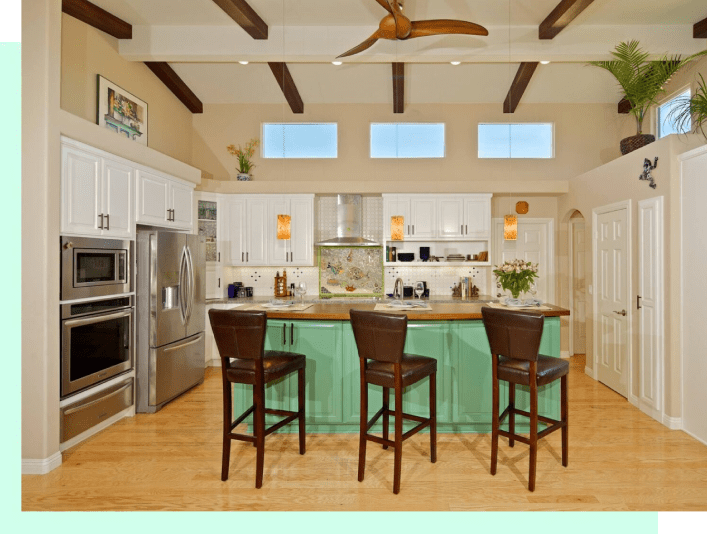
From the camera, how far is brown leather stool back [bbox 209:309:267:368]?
265cm

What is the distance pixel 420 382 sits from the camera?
3363 mm

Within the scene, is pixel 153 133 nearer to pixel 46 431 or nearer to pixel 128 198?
pixel 128 198

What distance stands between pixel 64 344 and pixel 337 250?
12.5 feet

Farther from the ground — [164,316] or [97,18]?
[97,18]

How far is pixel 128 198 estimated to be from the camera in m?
3.86

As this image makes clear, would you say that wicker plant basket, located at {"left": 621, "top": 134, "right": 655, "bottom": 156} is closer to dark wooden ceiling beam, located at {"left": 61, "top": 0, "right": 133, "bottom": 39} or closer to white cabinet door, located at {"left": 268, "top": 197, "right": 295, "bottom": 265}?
white cabinet door, located at {"left": 268, "top": 197, "right": 295, "bottom": 265}

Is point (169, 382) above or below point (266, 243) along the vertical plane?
below

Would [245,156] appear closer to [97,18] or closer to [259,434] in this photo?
[97,18]

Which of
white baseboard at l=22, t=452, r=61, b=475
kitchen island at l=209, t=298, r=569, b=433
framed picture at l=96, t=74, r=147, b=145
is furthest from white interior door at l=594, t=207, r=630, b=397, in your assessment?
framed picture at l=96, t=74, r=147, b=145

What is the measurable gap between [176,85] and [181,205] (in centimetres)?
192

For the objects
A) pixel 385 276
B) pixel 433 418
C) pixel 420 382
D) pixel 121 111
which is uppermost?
pixel 121 111

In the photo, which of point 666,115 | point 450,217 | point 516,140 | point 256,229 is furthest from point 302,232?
point 666,115

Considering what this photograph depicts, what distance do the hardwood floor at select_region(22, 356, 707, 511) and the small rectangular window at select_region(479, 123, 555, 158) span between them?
13.1 feet

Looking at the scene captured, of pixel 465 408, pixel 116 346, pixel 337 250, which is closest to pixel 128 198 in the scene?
pixel 116 346
